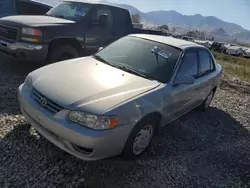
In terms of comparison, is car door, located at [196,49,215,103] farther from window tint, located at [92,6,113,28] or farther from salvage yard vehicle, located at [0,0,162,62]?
window tint, located at [92,6,113,28]

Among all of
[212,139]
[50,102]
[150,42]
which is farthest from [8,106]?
[212,139]

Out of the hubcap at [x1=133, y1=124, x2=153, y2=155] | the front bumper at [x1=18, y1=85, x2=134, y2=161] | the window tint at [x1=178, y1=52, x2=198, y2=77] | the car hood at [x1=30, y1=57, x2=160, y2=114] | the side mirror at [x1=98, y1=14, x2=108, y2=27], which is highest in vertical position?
the side mirror at [x1=98, y1=14, x2=108, y2=27]

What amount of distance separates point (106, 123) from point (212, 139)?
2.64 meters

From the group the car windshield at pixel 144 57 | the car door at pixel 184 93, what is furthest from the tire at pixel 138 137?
the car windshield at pixel 144 57

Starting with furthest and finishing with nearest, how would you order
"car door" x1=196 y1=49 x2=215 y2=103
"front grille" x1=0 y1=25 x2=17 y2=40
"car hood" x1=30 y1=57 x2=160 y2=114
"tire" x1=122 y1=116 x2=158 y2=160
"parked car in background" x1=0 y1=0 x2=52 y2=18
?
1. "parked car in background" x1=0 y1=0 x2=52 y2=18
2. "front grille" x1=0 y1=25 x2=17 y2=40
3. "car door" x1=196 y1=49 x2=215 y2=103
4. "tire" x1=122 y1=116 x2=158 y2=160
5. "car hood" x1=30 y1=57 x2=160 y2=114

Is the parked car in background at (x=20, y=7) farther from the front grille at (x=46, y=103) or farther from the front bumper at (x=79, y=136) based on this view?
the front bumper at (x=79, y=136)

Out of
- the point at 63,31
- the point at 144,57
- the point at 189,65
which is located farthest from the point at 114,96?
the point at 63,31

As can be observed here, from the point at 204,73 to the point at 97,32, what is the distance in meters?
2.99

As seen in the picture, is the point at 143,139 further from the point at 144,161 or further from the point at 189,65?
the point at 189,65

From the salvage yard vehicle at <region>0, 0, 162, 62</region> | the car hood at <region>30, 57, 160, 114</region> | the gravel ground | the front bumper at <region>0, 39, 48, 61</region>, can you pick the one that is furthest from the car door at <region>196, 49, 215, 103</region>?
the front bumper at <region>0, 39, 48, 61</region>

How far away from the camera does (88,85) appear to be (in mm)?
3059

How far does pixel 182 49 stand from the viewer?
13.0ft

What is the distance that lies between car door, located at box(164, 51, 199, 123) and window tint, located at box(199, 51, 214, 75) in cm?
29

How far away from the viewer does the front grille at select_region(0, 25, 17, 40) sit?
5262 millimetres
